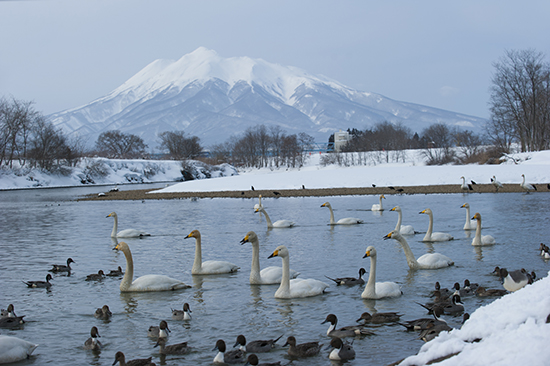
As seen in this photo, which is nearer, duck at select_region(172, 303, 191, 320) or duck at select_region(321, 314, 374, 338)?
duck at select_region(321, 314, 374, 338)

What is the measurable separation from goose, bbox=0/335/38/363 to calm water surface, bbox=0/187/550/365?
0.14m

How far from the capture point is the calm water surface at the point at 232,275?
7414mm

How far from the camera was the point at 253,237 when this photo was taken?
10602 millimetres

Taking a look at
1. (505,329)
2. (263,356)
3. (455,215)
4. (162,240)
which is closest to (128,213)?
(162,240)

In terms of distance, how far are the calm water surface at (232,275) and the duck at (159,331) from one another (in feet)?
0.32

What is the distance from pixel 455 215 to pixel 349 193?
528 inches

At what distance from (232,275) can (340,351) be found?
218 inches

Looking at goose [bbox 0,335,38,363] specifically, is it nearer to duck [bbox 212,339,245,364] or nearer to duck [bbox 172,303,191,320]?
duck [bbox 172,303,191,320]

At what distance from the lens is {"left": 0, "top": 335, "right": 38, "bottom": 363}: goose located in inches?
264

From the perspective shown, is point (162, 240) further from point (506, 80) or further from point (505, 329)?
point (506, 80)

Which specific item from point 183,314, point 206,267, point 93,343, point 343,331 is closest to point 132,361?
point 93,343

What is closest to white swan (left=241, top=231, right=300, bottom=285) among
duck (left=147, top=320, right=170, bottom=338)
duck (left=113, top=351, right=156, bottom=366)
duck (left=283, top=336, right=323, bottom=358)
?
duck (left=147, top=320, right=170, bottom=338)

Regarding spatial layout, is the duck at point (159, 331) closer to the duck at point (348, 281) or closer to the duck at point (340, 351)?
the duck at point (340, 351)

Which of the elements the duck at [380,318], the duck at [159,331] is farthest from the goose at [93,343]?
the duck at [380,318]
